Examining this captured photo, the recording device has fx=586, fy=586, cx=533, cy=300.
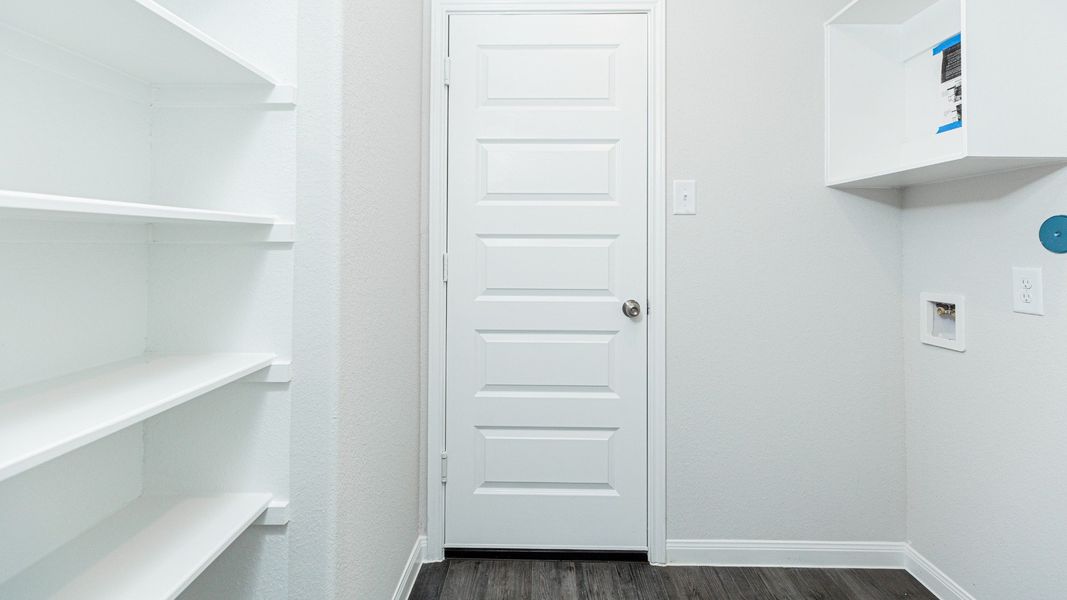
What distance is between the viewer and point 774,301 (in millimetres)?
2193

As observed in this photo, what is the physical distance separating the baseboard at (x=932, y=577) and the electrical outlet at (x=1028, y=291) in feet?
3.12

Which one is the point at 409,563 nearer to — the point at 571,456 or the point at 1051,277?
the point at 571,456

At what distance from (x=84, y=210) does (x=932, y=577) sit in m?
2.59

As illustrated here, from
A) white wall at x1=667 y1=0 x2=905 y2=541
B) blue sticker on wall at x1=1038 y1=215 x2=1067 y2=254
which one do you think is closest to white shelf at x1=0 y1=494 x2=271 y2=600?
white wall at x1=667 y1=0 x2=905 y2=541

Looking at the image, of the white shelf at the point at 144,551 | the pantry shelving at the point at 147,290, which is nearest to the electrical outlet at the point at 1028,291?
the pantry shelving at the point at 147,290

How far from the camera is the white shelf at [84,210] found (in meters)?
0.71

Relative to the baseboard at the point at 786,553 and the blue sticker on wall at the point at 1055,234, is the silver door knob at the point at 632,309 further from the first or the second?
the blue sticker on wall at the point at 1055,234

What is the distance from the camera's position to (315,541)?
4.63 feet

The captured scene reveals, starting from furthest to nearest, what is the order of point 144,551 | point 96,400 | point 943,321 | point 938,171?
point 943,321, point 938,171, point 144,551, point 96,400

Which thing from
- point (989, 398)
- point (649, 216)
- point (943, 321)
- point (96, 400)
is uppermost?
Result: point (649, 216)

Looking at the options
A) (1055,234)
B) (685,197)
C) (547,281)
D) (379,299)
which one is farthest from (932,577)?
(379,299)

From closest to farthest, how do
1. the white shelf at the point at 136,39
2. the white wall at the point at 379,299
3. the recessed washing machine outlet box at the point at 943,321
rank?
the white shelf at the point at 136,39
the white wall at the point at 379,299
the recessed washing machine outlet box at the point at 943,321

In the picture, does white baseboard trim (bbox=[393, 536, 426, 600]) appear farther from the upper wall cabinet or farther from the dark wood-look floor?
the upper wall cabinet

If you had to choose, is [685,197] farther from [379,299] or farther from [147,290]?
[147,290]
